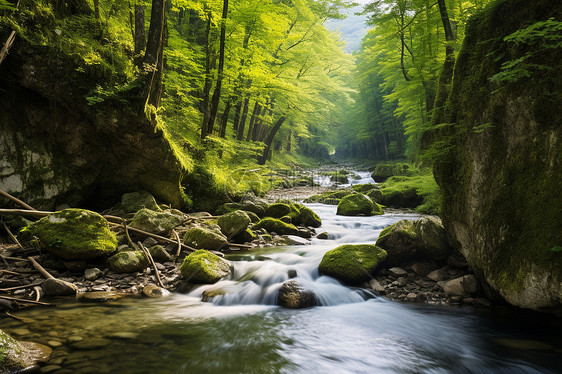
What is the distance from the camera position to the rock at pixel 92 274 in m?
4.83

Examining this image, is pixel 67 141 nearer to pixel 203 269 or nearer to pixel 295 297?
pixel 203 269

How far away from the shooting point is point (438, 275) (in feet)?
17.4

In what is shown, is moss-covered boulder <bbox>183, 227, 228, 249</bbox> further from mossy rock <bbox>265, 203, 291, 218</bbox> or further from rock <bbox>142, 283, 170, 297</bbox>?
mossy rock <bbox>265, 203, 291, 218</bbox>

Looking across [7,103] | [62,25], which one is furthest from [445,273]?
[62,25]

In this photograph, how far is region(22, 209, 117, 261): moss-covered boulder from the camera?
4.75 meters

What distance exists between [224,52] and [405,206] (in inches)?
410

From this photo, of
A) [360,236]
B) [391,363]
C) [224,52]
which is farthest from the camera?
[224,52]

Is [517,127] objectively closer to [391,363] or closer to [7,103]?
[391,363]

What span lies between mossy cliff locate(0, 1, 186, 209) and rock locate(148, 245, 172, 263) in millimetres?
2814

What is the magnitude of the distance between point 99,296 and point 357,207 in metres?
9.53

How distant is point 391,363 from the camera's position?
10.7 feet

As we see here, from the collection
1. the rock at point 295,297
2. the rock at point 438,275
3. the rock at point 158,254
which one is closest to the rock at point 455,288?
the rock at point 438,275

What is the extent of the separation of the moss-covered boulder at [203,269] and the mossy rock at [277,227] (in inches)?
125

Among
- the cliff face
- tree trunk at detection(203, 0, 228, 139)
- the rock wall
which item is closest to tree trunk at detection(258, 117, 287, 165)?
tree trunk at detection(203, 0, 228, 139)
